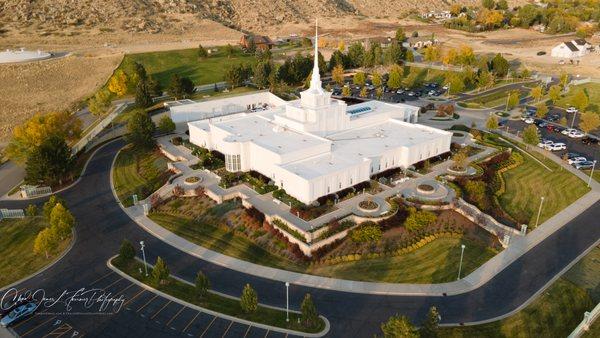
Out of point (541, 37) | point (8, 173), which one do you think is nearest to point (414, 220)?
point (8, 173)

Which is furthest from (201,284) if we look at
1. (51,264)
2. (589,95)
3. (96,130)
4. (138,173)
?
(589,95)

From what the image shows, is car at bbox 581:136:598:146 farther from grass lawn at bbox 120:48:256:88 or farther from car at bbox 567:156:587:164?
grass lawn at bbox 120:48:256:88

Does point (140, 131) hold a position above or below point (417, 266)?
above

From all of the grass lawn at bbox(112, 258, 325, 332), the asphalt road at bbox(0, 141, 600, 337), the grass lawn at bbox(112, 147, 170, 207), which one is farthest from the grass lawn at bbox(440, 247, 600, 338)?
the grass lawn at bbox(112, 147, 170, 207)

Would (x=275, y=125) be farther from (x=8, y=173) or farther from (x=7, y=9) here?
(x=7, y=9)

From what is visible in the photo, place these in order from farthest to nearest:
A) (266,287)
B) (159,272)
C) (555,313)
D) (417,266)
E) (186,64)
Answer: (186,64) < (417,266) < (266,287) < (159,272) < (555,313)

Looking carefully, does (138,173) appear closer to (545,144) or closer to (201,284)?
→ (201,284)

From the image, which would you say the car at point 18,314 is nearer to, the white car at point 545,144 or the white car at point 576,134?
the white car at point 545,144
